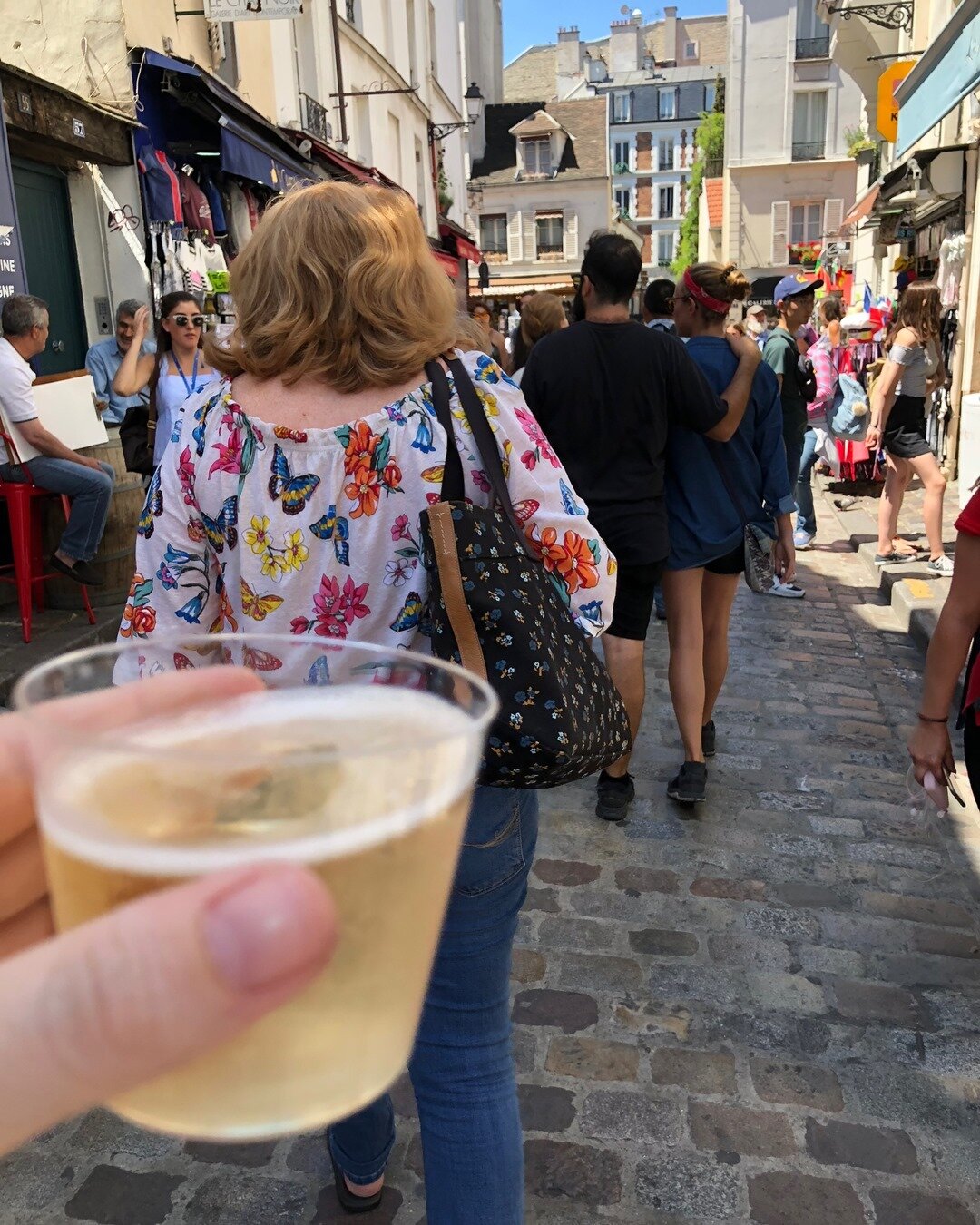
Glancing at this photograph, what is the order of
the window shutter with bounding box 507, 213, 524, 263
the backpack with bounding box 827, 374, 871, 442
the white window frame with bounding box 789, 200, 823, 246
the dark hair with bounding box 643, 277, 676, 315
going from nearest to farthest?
the dark hair with bounding box 643, 277, 676, 315, the backpack with bounding box 827, 374, 871, 442, the white window frame with bounding box 789, 200, 823, 246, the window shutter with bounding box 507, 213, 524, 263

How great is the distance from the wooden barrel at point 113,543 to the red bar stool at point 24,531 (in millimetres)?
81

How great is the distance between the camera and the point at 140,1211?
7.18 ft

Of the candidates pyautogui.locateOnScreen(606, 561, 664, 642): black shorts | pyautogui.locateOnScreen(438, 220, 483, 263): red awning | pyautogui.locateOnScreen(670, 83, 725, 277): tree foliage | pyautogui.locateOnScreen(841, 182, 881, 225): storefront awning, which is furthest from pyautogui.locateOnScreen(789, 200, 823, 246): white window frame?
pyautogui.locateOnScreen(606, 561, 664, 642): black shorts

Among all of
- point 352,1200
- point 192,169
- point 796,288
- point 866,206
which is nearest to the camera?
point 352,1200

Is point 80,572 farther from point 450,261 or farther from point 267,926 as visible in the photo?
point 450,261

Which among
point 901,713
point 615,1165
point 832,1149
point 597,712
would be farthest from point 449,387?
point 901,713

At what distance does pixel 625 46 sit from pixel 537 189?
97.0ft

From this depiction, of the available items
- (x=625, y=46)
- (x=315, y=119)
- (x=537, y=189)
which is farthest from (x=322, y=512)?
(x=625, y=46)

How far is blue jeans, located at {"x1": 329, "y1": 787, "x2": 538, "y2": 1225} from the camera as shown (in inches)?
68.6

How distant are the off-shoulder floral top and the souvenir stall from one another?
6391 millimetres

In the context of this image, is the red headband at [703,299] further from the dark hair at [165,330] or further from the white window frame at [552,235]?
the white window frame at [552,235]

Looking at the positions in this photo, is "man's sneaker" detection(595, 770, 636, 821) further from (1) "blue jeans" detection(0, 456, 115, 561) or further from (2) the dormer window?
(2) the dormer window

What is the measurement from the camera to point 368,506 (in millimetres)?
1776

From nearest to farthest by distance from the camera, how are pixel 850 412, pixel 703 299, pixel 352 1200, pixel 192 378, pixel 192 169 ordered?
pixel 352 1200, pixel 703 299, pixel 192 378, pixel 850 412, pixel 192 169
